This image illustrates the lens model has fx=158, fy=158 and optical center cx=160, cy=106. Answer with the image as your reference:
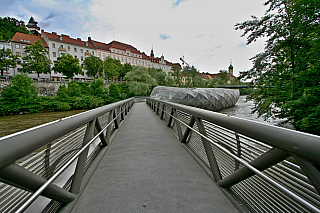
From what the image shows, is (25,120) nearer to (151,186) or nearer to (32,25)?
(151,186)

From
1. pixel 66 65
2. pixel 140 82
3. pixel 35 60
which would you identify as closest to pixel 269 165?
pixel 140 82

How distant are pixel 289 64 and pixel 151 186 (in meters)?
10.2

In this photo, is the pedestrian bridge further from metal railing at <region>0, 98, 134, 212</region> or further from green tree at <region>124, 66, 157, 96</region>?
green tree at <region>124, 66, 157, 96</region>

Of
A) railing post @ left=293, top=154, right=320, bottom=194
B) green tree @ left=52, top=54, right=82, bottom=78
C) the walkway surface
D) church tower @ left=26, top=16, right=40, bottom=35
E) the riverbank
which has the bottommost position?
the riverbank

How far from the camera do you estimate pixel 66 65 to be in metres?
48.3

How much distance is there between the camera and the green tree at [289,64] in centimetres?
670

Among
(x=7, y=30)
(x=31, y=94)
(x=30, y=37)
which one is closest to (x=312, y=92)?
(x=31, y=94)

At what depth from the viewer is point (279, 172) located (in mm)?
1207

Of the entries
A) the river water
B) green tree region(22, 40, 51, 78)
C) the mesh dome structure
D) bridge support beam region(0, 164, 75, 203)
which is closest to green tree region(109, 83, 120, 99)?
the river water

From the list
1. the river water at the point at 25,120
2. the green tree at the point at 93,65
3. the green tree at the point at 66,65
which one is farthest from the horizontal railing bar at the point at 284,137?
the green tree at the point at 93,65

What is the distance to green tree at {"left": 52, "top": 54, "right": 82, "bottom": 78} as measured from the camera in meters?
47.4

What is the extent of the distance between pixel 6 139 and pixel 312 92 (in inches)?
369

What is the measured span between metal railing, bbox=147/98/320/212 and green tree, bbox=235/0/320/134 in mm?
7030

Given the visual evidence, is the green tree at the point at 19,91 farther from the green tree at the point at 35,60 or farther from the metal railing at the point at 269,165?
the metal railing at the point at 269,165
